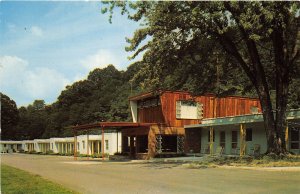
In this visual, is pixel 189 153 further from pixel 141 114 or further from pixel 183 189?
pixel 183 189

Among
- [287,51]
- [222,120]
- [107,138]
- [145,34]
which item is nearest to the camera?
[145,34]

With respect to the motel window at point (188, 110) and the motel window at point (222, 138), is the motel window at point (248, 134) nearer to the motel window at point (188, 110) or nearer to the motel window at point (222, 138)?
the motel window at point (222, 138)

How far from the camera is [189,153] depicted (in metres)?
35.5

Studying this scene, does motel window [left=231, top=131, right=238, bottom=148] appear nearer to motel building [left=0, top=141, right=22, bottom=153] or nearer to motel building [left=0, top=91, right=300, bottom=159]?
motel building [left=0, top=91, right=300, bottom=159]

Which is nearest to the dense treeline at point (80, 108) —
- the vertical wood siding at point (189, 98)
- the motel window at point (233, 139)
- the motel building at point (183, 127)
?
the motel building at point (183, 127)

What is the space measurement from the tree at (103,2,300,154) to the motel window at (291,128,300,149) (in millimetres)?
4747

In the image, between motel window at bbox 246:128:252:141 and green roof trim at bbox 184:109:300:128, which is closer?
green roof trim at bbox 184:109:300:128

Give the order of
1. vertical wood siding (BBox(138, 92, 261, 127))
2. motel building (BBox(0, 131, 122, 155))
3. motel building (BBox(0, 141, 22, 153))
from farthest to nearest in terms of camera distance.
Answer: motel building (BBox(0, 141, 22, 153)), motel building (BBox(0, 131, 122, 155)), vertical wood siding (BBox(138, 92, 261, 127))

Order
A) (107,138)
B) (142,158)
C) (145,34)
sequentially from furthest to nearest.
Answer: (107,138), (142,158), (145,34)

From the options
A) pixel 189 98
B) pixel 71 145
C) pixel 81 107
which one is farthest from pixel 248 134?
pixel 81 107

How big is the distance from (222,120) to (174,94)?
5764 mm

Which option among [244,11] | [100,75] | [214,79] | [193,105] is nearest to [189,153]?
[193,105]

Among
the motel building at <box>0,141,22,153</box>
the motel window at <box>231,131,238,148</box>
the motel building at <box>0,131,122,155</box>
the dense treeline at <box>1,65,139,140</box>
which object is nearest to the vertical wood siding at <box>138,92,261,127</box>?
the motel window at <box>231,131,238,148</box>

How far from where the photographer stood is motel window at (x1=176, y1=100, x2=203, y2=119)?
35.6 m
